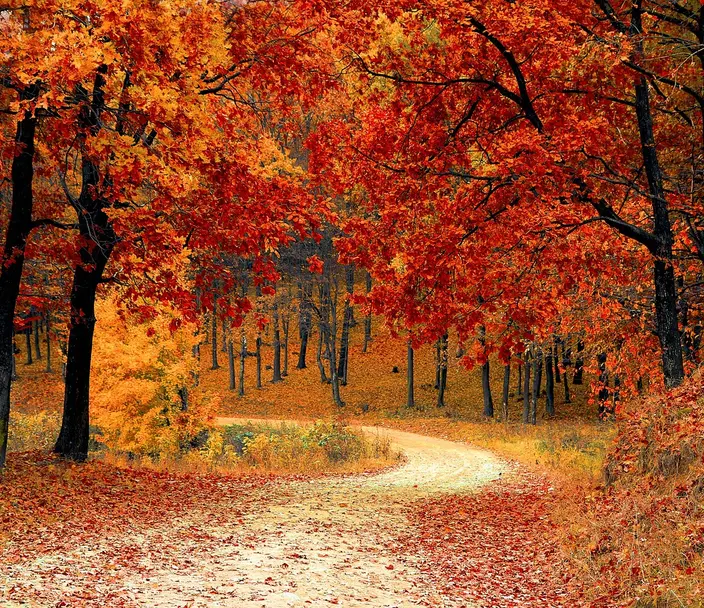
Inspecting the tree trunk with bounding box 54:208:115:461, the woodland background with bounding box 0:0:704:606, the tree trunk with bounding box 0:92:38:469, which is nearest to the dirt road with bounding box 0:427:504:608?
the woodland background with bounding box 0:0:704:606

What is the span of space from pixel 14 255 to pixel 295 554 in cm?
707

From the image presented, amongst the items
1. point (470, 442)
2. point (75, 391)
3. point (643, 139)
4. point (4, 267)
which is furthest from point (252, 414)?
point (643, 139)

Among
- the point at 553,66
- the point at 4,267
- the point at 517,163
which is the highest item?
the point at 553,66

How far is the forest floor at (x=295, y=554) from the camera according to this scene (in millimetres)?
6621

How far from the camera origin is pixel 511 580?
8000 mm

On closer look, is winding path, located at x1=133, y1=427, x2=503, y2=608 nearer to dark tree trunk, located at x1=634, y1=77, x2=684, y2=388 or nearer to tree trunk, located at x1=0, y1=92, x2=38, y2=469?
tree trunk, located at x1=0, y1=92, x2=38, y2=469

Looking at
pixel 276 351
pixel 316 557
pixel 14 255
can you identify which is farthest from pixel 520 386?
pixel 14 255

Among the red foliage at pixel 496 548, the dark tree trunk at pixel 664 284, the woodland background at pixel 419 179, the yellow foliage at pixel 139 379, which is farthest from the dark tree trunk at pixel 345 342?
the dark tree trunk at pixel 664 284

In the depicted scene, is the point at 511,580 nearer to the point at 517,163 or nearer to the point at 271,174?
the point at 517,163

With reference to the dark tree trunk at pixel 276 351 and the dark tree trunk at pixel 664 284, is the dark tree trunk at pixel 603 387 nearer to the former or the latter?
the dark tree trunk at pixel 664 284

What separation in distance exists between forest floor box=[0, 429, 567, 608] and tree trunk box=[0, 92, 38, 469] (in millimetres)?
3061

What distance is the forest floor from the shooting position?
6.62 metres

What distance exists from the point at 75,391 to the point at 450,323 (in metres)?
7.92

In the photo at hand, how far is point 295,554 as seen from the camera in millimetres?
8406
